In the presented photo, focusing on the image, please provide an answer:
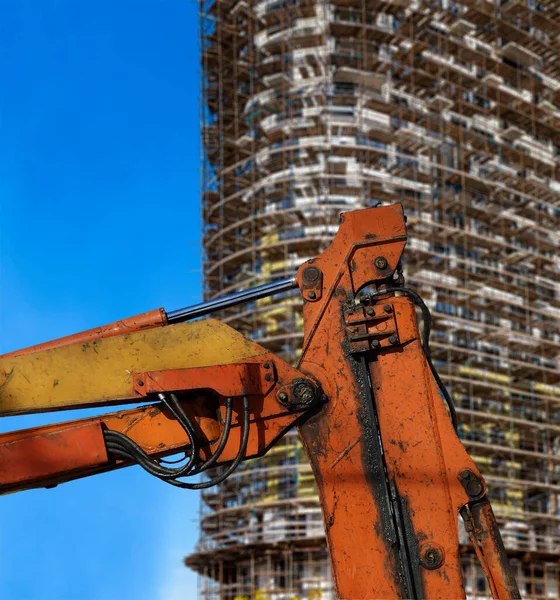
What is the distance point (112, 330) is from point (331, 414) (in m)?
1.20

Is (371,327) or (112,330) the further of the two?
(112,330)

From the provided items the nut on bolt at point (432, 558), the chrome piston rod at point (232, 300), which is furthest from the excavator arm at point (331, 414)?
the chrome piston rod at point (232, 300)

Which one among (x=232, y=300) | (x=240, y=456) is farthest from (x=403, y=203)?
(x=240, y=456)

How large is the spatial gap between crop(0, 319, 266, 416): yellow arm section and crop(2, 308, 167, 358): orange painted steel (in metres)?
0.11

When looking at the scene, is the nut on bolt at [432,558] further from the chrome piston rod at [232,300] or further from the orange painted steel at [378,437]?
the chrome piston rod at [232,300]

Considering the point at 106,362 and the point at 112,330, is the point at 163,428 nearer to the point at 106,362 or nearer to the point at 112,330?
the point at 106,362

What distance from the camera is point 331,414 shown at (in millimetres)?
4832

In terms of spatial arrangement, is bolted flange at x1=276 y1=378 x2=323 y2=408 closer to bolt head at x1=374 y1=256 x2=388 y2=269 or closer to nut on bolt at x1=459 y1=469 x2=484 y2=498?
bolt head at x1=374 y1=256 x2=388 y2=269

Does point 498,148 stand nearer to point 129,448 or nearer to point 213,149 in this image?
point 213,149

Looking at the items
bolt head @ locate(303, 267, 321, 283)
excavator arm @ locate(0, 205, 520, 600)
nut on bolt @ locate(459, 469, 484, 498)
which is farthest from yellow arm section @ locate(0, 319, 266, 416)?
nut on bolt @ locate(459, 469, 484, 498)

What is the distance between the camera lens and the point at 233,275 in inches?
1438

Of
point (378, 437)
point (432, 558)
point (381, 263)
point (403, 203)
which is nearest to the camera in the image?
point (432, 558)

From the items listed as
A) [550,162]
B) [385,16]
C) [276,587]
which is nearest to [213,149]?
[385,16]

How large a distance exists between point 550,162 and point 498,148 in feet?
10.0
